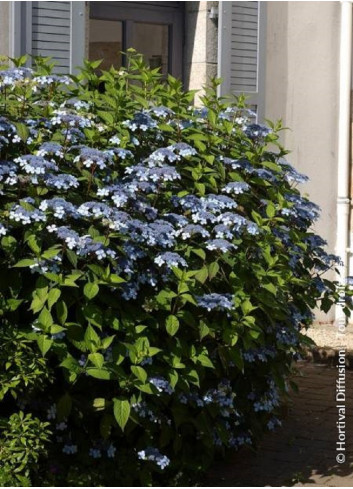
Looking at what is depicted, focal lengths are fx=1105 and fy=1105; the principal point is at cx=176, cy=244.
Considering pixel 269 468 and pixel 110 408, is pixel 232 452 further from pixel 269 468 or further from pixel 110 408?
pixel 110 408

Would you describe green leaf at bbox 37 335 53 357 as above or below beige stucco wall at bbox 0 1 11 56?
below

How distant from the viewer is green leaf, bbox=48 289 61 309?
4324mm

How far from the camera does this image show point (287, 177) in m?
5.78

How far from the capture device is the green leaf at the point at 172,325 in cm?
460

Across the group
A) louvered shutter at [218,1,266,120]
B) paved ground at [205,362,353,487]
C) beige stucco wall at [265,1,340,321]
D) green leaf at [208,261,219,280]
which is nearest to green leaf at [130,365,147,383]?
green leaf at [208,261,219,280]

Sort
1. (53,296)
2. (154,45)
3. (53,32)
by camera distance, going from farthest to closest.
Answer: (154,45)
(53,32)
(53,296)

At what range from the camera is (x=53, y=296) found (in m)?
4.34

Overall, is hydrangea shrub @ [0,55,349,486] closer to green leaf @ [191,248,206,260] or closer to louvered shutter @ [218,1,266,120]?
green leaf @ [191,248,206,260]

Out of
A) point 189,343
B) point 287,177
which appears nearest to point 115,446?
point 189,343

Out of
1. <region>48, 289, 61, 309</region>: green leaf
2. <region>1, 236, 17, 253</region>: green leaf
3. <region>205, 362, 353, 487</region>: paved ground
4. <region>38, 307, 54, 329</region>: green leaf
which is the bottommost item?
<region>205, 362, 353, 487</region>: paved ground

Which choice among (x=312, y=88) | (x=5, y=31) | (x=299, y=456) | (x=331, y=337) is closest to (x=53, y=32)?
(x=5, y=31)

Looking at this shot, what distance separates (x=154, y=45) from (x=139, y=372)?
5401 millimetres

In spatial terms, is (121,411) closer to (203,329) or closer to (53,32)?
(203,329)

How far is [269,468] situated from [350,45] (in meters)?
5.22
